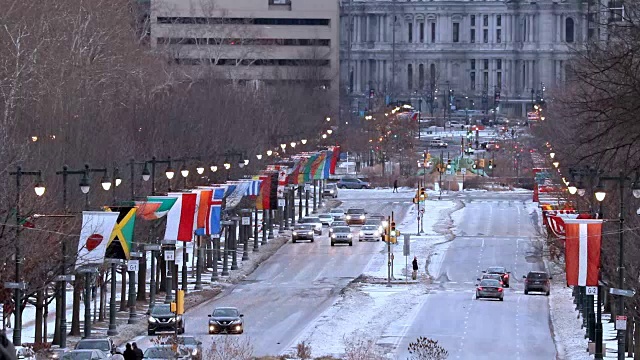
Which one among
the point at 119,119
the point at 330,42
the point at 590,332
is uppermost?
the point at 330,42

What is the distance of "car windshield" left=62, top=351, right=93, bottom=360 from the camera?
45656mm

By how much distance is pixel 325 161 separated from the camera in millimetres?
106250

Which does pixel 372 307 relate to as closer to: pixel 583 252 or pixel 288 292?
pixel 288 292

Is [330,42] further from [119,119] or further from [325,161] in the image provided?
[119,119]

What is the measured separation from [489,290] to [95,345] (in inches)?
967

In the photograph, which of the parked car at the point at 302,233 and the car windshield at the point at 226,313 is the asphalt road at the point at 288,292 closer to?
the parked car at the point at 302,233

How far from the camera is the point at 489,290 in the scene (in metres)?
70.6

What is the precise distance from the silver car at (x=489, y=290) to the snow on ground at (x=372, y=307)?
86.0 inches

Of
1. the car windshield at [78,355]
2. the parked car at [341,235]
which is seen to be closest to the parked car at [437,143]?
the parked car at [341,235]

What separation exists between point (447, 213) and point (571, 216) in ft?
196

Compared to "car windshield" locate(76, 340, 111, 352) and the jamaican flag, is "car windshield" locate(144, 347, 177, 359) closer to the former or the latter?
"car windshield" locate(76, 340, 111, 352)

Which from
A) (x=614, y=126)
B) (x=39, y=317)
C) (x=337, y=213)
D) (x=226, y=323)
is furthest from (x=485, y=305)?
Answer: (x=337, y=213)

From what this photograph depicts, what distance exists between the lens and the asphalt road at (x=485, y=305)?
56031 millimetres

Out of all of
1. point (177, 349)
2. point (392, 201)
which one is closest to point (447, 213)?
point (392, 201)
